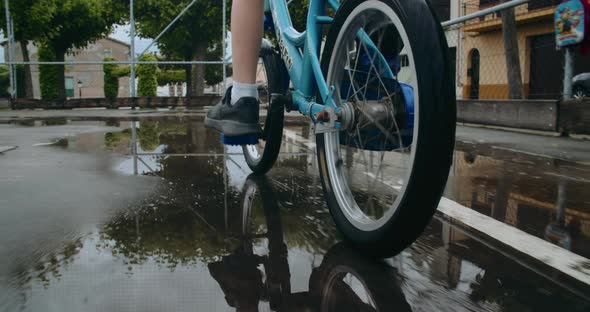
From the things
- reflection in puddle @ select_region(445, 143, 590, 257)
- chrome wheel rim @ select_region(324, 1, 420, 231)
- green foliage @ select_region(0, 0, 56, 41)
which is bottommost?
reflection in puddle @ select_region(445, 143, 590, 257)

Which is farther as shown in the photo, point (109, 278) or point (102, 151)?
point (102, 151)

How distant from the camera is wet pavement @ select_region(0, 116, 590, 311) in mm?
1499

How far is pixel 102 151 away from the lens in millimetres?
4730

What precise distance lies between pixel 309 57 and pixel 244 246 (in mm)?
957

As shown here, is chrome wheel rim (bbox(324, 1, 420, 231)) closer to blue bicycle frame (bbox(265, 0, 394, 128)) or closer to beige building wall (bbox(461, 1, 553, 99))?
blue bicycle frame (bbox(265, 0, 394, 128))

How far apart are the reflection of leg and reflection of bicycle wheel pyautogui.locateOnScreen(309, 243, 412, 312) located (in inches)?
6.8

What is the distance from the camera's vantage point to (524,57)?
23.5m

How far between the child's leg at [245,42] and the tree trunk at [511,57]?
46.6 ft

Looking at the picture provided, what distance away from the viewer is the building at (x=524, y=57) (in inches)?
843

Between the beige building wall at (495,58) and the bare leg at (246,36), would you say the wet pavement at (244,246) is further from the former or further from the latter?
the beige building wall at (495,58)

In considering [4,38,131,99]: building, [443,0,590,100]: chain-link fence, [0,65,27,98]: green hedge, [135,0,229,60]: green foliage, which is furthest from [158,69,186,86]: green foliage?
[443,0,590,100]: chain-link fence

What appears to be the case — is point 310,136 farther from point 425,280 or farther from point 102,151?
point 425,280

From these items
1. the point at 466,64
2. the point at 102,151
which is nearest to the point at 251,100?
the point at 102,151

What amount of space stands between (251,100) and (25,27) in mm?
20928
